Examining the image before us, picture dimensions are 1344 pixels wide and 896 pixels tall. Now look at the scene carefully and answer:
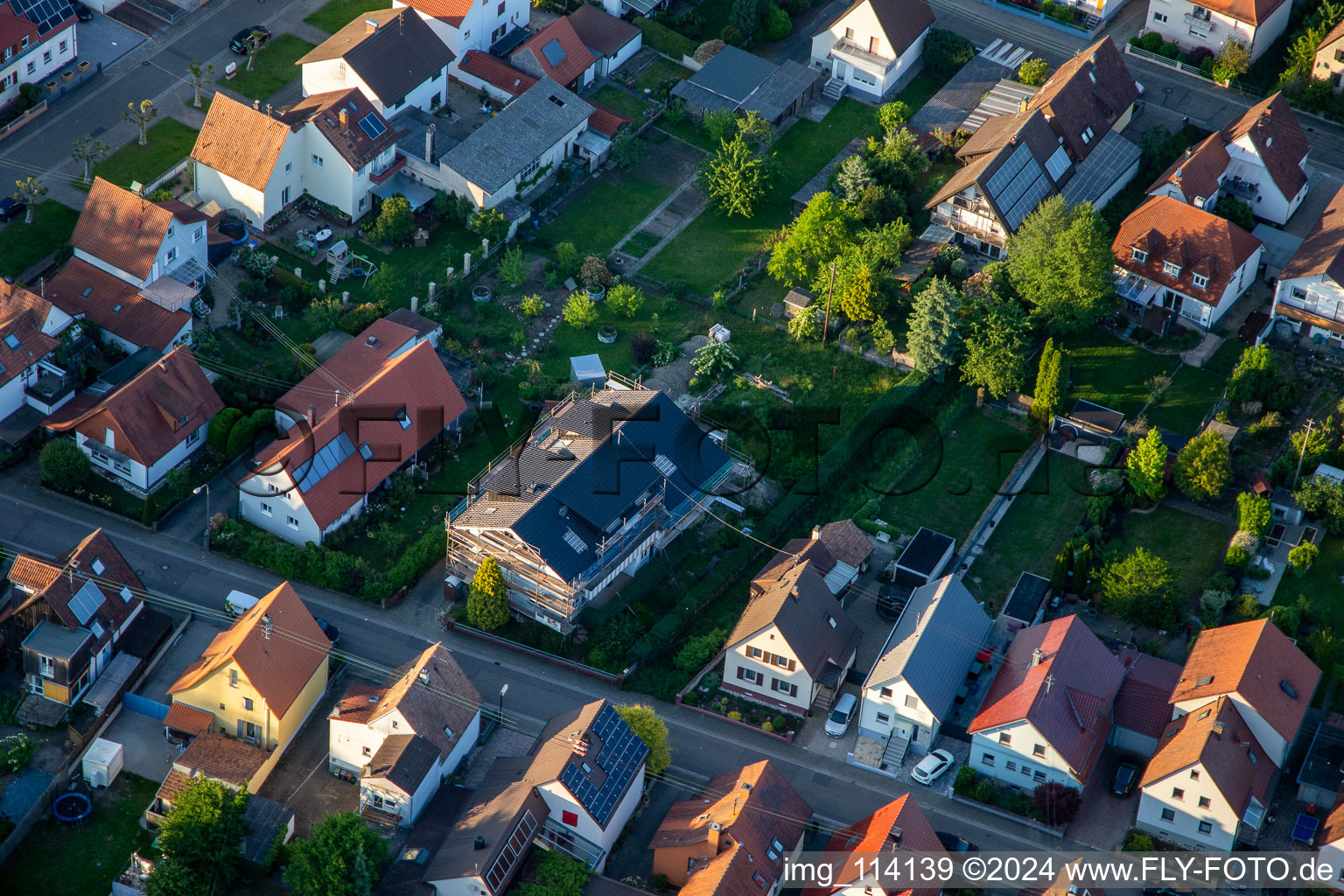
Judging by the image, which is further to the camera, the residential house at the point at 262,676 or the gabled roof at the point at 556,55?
the gabled roof at the point at 556,55

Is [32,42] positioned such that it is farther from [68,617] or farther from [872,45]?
[872,45]

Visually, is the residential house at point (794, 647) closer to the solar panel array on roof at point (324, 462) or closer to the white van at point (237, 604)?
the solar panel array on roof at point (324, 462)

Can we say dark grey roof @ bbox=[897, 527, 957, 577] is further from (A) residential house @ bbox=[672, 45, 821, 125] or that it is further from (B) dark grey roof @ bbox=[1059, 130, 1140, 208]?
(A) residential house @ bbox=[672, 45, 821, 125]

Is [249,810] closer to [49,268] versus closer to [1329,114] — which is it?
[49,268]

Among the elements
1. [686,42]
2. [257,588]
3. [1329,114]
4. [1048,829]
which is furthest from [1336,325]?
[257,588]

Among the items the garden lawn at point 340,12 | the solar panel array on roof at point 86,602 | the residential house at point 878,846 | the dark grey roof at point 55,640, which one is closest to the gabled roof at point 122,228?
the solar panel array on roof at point 86,602

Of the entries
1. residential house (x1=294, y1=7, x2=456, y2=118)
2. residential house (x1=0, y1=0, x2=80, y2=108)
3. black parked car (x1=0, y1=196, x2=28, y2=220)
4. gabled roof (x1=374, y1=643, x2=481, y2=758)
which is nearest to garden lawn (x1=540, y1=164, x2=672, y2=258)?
residential house (x1=294, y1=7, x2=456, y2=118)
